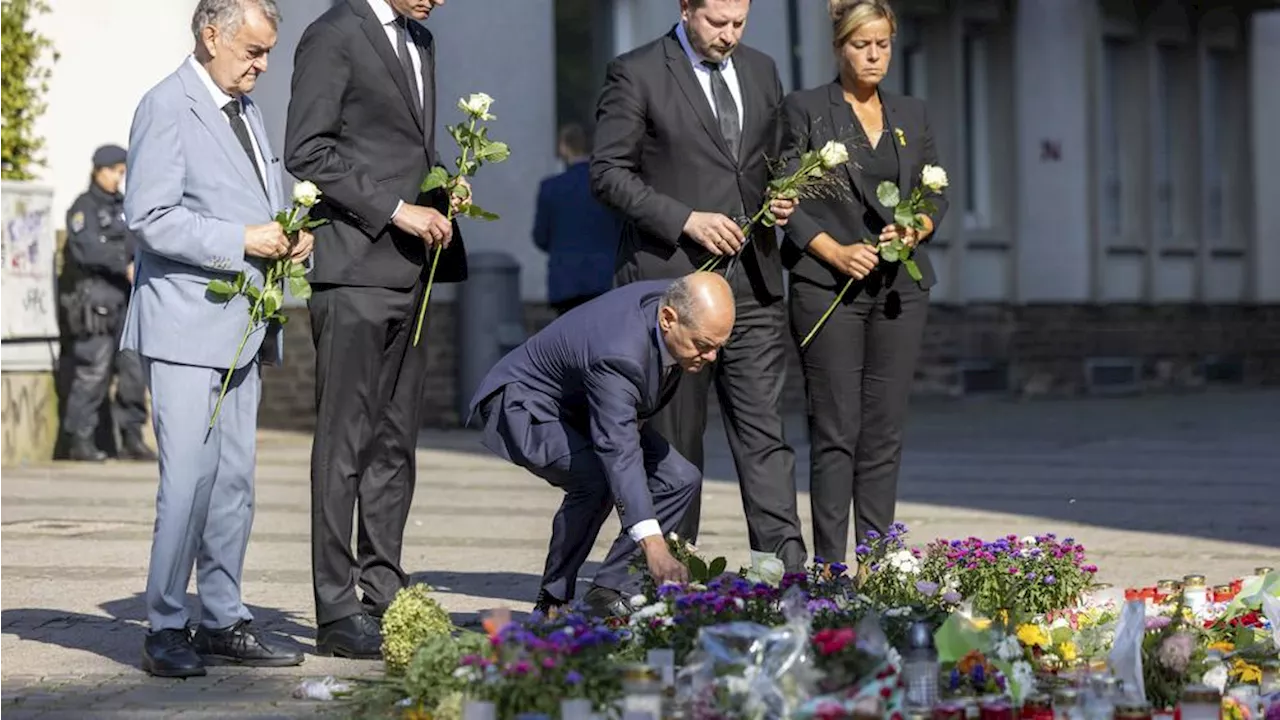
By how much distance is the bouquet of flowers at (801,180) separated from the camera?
8477 millimetres

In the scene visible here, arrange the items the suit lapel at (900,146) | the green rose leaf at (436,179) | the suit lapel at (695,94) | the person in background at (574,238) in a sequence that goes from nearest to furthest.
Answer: the green rose leaf at (436,179) → the suit lapel at (695,94) → the suit lapel at (900,146) → the person in background at (574,238)

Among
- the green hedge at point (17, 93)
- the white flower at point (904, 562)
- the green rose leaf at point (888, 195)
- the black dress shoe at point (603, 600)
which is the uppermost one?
the green hedge at point (17, 93)

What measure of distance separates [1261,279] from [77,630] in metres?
23.7

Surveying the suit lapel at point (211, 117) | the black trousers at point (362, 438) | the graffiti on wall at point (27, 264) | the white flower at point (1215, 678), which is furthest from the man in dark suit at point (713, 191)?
the graffiti on wall at point (27, 264)

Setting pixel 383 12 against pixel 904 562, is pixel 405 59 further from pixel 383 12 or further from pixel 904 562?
pixel 904 562

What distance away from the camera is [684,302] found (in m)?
7.31

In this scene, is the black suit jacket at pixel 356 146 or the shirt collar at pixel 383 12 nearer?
the black suit jacket at pixel 356 146

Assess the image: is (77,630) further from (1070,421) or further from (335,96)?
(1070,421)

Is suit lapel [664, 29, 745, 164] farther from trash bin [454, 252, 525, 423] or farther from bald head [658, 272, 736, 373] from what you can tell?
trash bin [454, 252, 525, 423]

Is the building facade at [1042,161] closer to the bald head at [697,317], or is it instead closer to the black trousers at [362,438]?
the black trousers at [362,438]

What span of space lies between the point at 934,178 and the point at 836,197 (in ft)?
1.12

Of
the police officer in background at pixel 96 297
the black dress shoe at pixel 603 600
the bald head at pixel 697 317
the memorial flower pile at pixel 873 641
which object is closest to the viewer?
the memorial flower pile at pixel 873 641

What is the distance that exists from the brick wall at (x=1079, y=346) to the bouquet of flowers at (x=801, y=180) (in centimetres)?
1404

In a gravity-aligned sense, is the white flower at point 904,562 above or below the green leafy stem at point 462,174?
below
